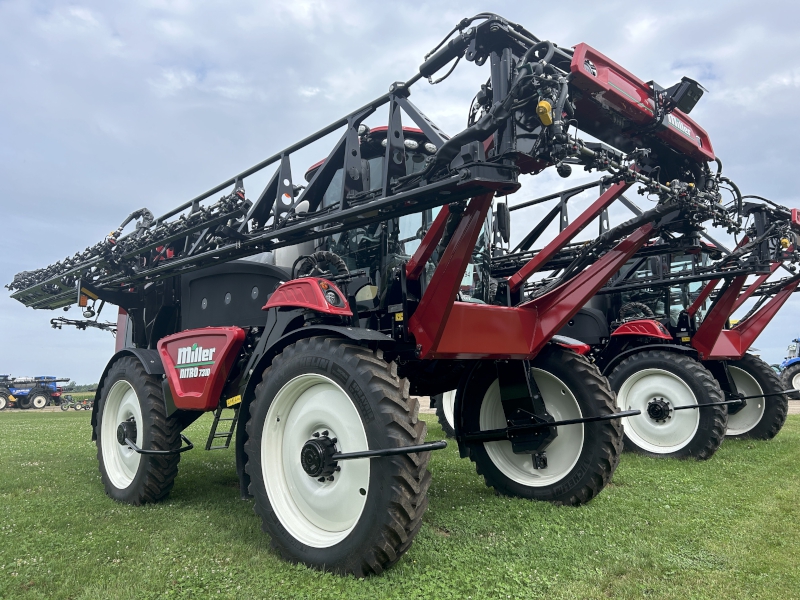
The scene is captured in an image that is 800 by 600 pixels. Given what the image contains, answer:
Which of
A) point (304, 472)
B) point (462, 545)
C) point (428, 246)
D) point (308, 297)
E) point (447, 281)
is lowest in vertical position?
point (462, 545)

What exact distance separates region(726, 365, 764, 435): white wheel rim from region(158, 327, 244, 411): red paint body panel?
8.91 m

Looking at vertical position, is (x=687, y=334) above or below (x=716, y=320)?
below

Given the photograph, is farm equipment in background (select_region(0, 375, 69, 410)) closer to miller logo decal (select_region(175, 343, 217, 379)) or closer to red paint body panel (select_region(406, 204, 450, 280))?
miller logo decal (select_region(175, 343, 217, 379))

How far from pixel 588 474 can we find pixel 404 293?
2.40 meters

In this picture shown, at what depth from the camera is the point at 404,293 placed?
14.9ft

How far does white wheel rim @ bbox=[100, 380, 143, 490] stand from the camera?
6018mm

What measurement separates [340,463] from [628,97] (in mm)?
3541

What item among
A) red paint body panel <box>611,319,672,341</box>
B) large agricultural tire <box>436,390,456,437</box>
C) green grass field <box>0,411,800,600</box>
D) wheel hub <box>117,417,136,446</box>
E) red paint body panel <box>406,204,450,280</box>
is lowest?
green grass field <box>0,411,800,600</box>

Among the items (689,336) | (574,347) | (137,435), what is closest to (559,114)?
(574,347)

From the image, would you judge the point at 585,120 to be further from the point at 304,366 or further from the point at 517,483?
the point at 517,483

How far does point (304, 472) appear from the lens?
4043 millimetres

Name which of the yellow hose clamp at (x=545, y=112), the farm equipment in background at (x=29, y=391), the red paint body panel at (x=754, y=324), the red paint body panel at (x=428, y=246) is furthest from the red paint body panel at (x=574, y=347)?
the farm equipment in background at (x=29, y=391)

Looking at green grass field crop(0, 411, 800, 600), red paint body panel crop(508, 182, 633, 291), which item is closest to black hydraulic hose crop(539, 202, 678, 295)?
→ red paint body panel crop(508, 182, 633, 291)

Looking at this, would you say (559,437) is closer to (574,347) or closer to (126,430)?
(574,347)
